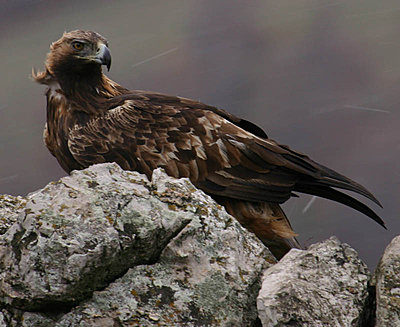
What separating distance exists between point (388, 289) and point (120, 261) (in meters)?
1.23

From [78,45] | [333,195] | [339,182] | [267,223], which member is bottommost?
[267,223]

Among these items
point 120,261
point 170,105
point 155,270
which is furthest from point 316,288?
point 170,105

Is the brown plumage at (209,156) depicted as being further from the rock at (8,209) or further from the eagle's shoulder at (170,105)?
the rock at (8,209)

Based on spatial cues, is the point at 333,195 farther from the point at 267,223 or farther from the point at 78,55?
the point at 78,55

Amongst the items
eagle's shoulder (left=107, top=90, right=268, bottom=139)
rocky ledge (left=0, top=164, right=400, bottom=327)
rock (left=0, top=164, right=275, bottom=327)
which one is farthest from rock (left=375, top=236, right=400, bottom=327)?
eagle's shoulder (left=107, top=90, right=268, bottom=139)

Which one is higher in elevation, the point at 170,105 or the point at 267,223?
the point at 170,105

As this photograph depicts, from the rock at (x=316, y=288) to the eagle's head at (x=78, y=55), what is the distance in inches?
113

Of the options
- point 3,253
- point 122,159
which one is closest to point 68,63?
point 122,159

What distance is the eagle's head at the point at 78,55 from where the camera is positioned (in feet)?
19.6

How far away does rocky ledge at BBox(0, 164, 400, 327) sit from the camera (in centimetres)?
323

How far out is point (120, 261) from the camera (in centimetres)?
338

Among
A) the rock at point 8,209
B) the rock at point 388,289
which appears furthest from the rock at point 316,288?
the rock at point 8,209

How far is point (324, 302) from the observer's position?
3387 millimetres

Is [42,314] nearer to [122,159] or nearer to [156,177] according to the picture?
[156,177]
